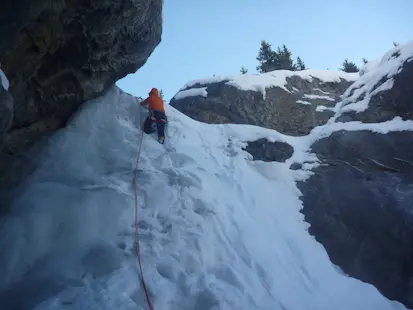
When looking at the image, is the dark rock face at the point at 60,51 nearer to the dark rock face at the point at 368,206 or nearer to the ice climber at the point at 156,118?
the ice climber at the point at 156,118

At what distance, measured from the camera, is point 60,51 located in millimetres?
6723

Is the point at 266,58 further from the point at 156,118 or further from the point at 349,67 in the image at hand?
the point at 156,118

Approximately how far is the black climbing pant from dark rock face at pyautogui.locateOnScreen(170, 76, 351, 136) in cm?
345

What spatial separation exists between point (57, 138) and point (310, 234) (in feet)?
17.9

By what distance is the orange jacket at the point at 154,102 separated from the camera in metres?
8.82

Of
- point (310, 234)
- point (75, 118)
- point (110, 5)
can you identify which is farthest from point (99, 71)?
point (310, 234)

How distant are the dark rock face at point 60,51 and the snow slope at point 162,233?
51 centimetres

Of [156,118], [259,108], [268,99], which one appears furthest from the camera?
[268,99]

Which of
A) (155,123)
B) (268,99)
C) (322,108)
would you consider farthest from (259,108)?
(155,123)

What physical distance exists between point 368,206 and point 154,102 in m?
Result: 5.65

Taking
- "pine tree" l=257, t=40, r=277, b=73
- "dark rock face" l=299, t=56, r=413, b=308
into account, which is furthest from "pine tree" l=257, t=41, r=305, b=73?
"dark rock face" l=299, t=56, r=413, b=308

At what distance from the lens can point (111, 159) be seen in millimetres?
6949

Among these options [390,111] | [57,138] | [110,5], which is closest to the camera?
[110,5]

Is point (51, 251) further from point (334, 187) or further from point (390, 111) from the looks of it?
point (390, 111)
